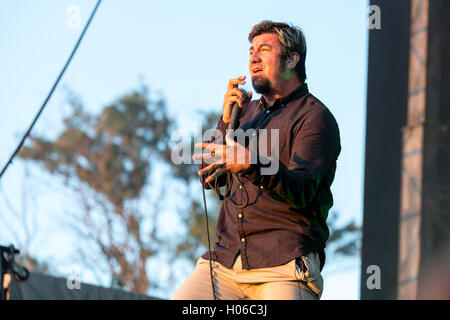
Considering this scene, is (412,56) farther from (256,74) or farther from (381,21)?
(256,74)

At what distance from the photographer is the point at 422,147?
19.8ft

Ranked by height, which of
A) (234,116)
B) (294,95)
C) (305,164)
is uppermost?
(294,95)

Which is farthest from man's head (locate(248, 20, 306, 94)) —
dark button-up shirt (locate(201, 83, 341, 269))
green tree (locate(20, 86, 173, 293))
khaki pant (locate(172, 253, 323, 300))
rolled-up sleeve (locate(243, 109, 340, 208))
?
green tree (locate(20, 86, 173, 293))

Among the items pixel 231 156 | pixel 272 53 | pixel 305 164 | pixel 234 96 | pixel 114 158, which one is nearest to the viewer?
pixel 231 156

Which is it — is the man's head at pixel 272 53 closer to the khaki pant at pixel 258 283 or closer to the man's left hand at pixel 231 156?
the man's left hand at pixel 231 156

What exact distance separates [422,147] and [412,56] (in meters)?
0.81

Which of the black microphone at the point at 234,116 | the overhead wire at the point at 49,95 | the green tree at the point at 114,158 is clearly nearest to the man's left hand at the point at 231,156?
the black microphone at the point at 234,116

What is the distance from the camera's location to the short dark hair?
2.46 meters

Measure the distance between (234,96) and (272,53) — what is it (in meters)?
0.25

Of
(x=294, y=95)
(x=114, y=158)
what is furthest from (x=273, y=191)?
(x=114, y=158)

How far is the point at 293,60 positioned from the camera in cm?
249

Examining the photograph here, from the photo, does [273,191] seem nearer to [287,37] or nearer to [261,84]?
[261,84]

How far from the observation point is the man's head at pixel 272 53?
2.44 meters

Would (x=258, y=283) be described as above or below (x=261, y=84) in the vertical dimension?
below
